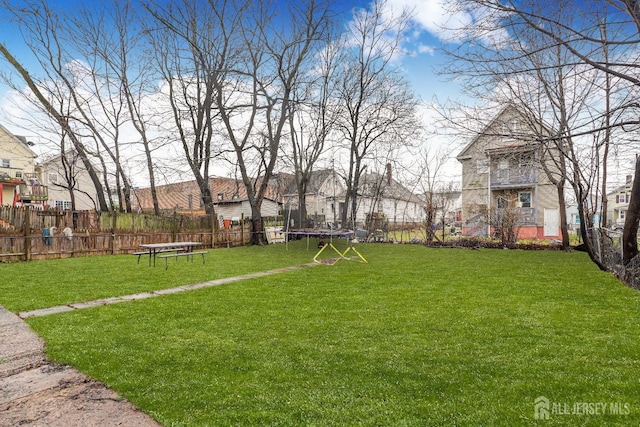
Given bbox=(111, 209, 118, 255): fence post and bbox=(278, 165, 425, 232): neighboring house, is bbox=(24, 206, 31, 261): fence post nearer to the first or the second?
bbox=(111, 209, 118, 255): fence post

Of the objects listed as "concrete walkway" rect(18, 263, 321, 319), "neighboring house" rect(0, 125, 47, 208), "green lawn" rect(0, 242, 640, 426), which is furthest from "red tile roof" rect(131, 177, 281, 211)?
"green lawn" rect(0, 242, 640, 426)

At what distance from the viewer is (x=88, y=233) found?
45.3 ft

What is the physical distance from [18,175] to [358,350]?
110ft

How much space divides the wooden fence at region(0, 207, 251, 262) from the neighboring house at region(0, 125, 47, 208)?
653 inches

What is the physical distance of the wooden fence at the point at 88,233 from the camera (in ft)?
39.5

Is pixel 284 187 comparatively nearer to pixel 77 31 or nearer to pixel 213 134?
pixel 213 134

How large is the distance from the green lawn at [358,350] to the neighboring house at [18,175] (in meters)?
24.8

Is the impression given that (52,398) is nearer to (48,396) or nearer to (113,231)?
(48,396)

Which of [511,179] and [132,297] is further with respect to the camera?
[511,179]

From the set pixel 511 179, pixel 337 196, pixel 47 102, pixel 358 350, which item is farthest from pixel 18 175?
pixel 511 179

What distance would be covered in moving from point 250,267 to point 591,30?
29.1 feet

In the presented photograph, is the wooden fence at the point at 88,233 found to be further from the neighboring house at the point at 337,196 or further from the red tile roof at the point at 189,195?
the red tile roof at the point at 189,195

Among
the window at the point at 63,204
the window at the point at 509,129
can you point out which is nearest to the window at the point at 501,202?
the window at the point at 509,129

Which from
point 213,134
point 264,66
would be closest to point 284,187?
point 213,134
